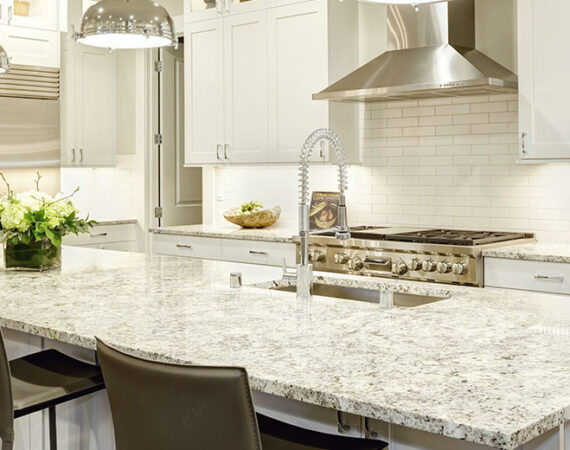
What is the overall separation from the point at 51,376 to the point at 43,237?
1076 millimetres

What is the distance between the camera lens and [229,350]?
Result: 183cm

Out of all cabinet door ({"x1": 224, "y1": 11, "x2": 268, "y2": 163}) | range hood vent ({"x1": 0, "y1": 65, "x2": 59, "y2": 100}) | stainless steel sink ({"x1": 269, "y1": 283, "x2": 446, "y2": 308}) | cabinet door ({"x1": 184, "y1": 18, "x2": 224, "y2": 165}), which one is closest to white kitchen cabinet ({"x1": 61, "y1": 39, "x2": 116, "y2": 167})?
range hood vent ({"x1": 0, "y1": 65, "x2": 59, "y2": 100})

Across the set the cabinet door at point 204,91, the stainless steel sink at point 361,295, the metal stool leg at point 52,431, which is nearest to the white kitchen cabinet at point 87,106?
the cabinet door at point 204,91

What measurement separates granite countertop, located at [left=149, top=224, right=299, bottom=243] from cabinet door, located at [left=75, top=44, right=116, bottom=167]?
4.37 feet

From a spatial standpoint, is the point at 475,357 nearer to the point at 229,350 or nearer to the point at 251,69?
the point at 229,350

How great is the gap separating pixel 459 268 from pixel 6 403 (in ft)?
8.69

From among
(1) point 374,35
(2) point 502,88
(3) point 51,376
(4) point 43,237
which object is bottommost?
(3) point 51,376

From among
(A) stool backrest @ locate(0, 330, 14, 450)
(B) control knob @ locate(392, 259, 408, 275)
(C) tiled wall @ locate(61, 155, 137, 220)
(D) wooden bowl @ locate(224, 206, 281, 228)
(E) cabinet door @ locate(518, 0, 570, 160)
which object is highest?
(E) cabinet door @ locate(518, 0, 570, 160)

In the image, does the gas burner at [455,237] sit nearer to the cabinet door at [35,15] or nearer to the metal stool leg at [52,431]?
the metal stool leg at [52,431]

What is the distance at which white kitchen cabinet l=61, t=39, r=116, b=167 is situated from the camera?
257 inches

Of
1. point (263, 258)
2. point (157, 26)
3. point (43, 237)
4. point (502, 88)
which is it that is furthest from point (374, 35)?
point (43, 237)

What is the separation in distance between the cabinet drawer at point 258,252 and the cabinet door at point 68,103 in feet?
6.59

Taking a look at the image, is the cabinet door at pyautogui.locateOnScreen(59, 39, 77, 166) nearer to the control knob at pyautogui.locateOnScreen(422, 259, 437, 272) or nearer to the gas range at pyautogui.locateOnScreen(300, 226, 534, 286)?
the gas range at pyautogui.locateOnScreen(300, 226, 534, 286)

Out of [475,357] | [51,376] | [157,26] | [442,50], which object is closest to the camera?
[475,357]
